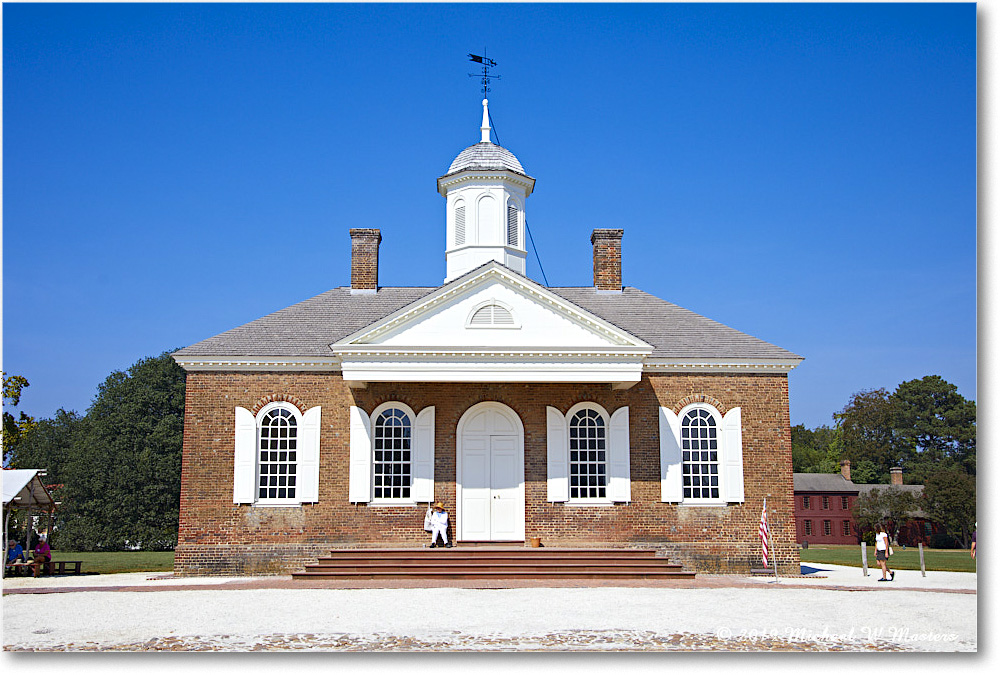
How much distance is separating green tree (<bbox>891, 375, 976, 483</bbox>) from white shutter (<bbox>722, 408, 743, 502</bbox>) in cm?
5706

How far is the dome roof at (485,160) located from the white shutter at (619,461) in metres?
8.73

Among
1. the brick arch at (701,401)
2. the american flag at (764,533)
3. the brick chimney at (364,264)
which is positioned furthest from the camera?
the brick chimney at (364,264)

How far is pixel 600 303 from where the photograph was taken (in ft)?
81.4

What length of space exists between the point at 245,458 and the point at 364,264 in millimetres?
6857

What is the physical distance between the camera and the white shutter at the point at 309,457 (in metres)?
21.3

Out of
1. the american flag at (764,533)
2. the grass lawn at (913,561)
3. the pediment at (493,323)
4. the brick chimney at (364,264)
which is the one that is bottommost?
the grass lawn at (913,561)

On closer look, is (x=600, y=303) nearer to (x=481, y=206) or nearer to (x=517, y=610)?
(x=481, y=206)

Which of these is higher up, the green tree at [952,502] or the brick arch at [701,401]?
the brick arch at [701,401]

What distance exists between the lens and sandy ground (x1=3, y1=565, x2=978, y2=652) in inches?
459

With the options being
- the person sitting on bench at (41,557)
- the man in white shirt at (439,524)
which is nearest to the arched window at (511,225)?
the man in white shirt at (439,524)

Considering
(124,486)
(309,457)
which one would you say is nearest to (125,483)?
(124,486)

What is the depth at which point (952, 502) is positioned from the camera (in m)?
58.6

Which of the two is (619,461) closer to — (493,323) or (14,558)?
(493,323)

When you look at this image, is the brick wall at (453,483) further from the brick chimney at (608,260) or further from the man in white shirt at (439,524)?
the brick chimney at (608,260)
